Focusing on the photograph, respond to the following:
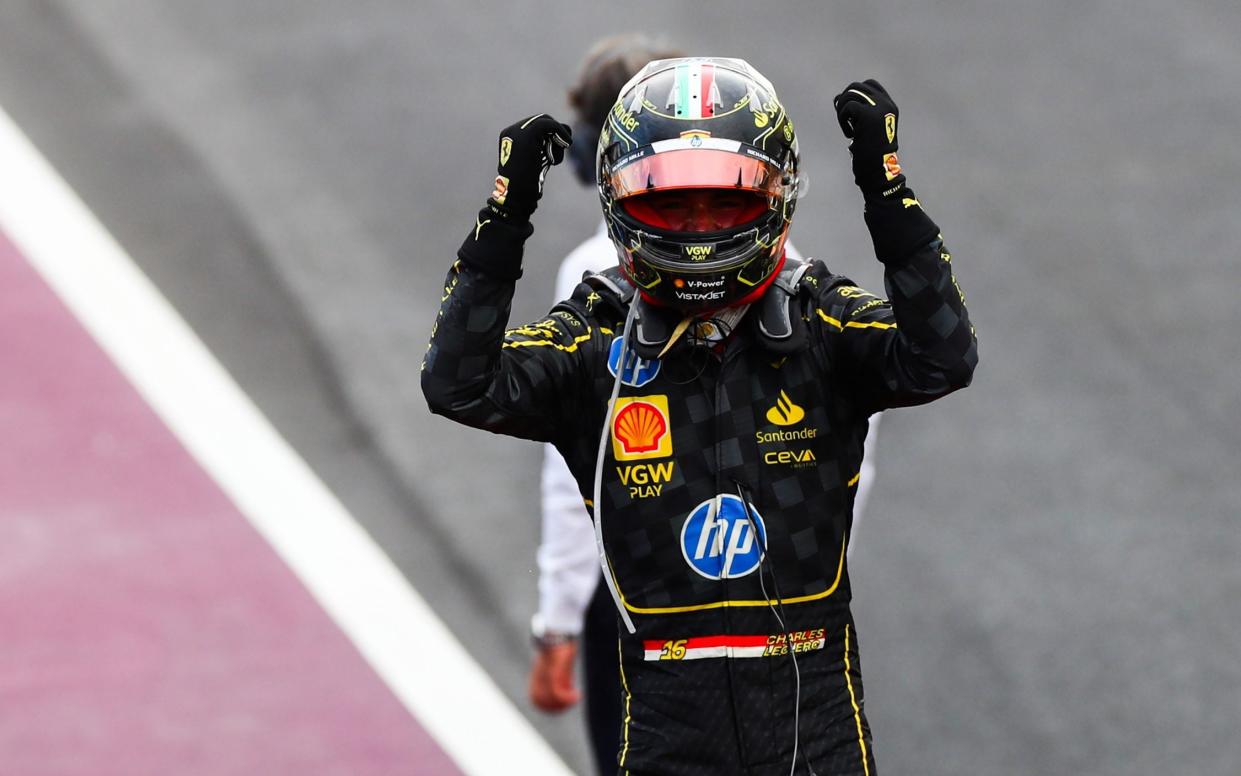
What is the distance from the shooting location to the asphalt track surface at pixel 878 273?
281 inches

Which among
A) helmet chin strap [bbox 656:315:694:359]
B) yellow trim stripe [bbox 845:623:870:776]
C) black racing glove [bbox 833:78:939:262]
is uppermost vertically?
black racing glove [bbox 833:78:939:262]

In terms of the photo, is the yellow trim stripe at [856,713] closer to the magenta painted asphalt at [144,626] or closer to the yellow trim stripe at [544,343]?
the yellow trim stripe at [544,343]

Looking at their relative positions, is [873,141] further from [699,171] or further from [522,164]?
[522,164]

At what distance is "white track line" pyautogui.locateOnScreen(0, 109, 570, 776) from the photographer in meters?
7.07

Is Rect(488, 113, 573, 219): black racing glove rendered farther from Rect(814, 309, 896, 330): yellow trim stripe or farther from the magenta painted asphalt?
the magenta painted asphalt

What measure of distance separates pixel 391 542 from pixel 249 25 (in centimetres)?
493

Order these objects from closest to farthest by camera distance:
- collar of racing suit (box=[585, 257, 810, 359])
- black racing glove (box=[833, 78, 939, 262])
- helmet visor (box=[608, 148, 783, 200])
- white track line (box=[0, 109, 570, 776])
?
black racing glove (box=[833, 78, 939, 262]) → helmet visor (box=[608, 148, 783, 200]) → collar of racing suit (box=[585, 257, 810, 359]) → white track line (box=[0, 109, 570, 776])

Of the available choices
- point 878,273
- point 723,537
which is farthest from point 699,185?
point 878,273

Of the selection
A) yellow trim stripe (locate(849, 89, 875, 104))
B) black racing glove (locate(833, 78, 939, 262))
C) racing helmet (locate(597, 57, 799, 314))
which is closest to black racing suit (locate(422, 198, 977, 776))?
racing helmet (locate(597, 57, 799, 314))

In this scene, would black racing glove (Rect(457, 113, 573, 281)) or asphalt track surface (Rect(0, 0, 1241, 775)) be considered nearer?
black racing glove (Rect(457, 113, 573, 281))

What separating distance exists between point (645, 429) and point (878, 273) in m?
5.48

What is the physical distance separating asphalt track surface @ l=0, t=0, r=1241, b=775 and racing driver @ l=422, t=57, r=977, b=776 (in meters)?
2.84

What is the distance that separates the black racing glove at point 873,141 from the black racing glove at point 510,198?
609 millimetres

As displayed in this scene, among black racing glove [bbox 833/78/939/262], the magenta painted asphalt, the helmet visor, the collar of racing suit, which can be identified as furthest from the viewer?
the magenta painted asphalt
